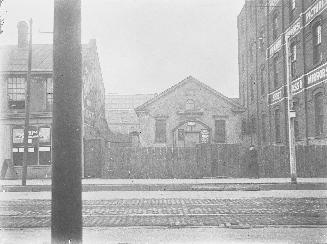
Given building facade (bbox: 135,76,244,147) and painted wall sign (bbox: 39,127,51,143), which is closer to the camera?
painted wall sign (bbox: 39,127,51,143)

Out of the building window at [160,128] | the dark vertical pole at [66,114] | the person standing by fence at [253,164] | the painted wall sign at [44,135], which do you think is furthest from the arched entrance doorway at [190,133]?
the dark vertical pole at [66,114]

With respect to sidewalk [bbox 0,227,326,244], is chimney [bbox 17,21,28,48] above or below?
above

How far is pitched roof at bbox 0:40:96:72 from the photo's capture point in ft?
90.2

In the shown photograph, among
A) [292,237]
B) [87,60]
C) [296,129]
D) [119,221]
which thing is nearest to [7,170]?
[87,60]

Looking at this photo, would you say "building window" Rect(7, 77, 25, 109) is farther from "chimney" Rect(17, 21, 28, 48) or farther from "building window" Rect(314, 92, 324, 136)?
"building window" Rect(314, 92, 324, 136)

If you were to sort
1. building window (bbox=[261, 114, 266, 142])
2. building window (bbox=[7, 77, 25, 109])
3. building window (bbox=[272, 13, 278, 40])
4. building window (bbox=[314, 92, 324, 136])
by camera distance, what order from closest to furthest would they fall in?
building window (bbox=[314, 92, 324, 136]) < building window (bbox=[7, 77, 25, 109]) < building window (bbox=[272, 13, 278, 40]) < building window (bbox=[261, 114, 266, 142])

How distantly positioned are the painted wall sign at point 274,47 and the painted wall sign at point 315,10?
493cm

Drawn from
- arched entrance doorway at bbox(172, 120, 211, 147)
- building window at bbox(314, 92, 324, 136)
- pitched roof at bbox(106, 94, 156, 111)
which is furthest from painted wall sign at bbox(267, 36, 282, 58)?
pitched roof at bbox(106, 94, 156, 111)

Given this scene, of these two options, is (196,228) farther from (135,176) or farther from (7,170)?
(7,170)

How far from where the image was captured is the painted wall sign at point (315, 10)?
19.7 meters

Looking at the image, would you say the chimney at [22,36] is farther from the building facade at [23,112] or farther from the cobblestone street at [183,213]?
the cobblestone street at [183,213]

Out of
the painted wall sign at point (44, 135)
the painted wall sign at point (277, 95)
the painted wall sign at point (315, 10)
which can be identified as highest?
the painted wall sign at point (315, 10)

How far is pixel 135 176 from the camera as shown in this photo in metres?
25.4

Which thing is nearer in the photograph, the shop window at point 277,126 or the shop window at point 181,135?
the shop window at point 277,126
